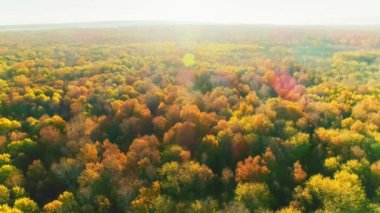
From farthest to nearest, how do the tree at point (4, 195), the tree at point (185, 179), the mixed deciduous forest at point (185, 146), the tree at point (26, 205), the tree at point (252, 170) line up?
the tree at point (252, 170), the tree at point (185, 179), the tree at point (4, 195), the mixed deciduous forest at point (185, 146), the tree at point (26, 205)

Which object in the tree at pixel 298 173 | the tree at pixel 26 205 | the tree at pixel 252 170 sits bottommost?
the tree at pixel 26 205

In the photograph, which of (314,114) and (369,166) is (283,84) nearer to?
(314,114)

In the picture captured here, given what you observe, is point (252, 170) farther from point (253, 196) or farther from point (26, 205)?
point (26, 205)

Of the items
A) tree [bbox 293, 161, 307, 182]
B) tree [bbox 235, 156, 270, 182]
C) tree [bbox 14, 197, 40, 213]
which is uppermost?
tree [bbox 235, 156, 270, 182]

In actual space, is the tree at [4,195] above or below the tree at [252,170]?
below

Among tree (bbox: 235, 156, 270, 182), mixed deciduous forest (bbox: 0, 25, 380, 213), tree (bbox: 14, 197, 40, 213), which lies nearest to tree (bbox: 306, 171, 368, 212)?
mixed deciduous forest (bbox: 0, 25, 380, 213)

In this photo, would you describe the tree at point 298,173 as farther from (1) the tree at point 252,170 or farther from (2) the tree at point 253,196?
(2) the tree at point 253,196

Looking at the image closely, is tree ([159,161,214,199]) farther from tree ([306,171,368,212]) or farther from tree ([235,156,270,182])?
tree ([306,171,368,212])

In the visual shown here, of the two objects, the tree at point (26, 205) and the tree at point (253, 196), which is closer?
the tree at point (253, 196)

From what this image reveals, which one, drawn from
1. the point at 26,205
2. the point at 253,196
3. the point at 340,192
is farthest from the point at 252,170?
the point at 26,205

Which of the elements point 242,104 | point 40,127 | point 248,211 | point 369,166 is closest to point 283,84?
point 242,104

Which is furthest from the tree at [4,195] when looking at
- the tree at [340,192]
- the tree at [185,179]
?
the tree at [340,192]
